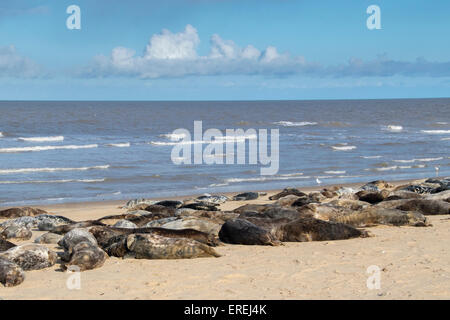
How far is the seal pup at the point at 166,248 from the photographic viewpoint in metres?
8.03

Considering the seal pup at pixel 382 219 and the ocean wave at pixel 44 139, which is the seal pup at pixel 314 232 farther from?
the ocean wave at pixel 44 139

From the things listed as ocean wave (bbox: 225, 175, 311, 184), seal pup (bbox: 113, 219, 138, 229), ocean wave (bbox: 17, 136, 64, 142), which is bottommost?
ocean wave (bbox: 225, 175, 311, 184)

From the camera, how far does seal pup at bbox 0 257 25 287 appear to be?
681cm

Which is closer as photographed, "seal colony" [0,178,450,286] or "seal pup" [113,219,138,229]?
"seal colony" [0,178,450,286]

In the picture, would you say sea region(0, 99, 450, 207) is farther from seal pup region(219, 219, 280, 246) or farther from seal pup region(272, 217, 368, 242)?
seal pup region(272, 217, 368, 242)

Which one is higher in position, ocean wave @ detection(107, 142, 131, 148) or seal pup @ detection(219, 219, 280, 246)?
ocean wave @ detection(107, 142, 131, 148)

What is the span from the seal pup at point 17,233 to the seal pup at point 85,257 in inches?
104

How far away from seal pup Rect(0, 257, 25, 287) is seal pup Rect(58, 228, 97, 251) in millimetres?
1284

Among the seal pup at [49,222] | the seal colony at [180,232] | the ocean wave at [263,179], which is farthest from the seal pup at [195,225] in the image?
the ocean wave at [263,179]

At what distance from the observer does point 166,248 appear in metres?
8.07

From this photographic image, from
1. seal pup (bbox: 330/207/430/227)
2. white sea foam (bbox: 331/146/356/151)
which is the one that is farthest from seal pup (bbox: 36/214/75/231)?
white sea foam (bbox: 331/146/356/151)

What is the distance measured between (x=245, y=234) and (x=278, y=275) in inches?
80.0
